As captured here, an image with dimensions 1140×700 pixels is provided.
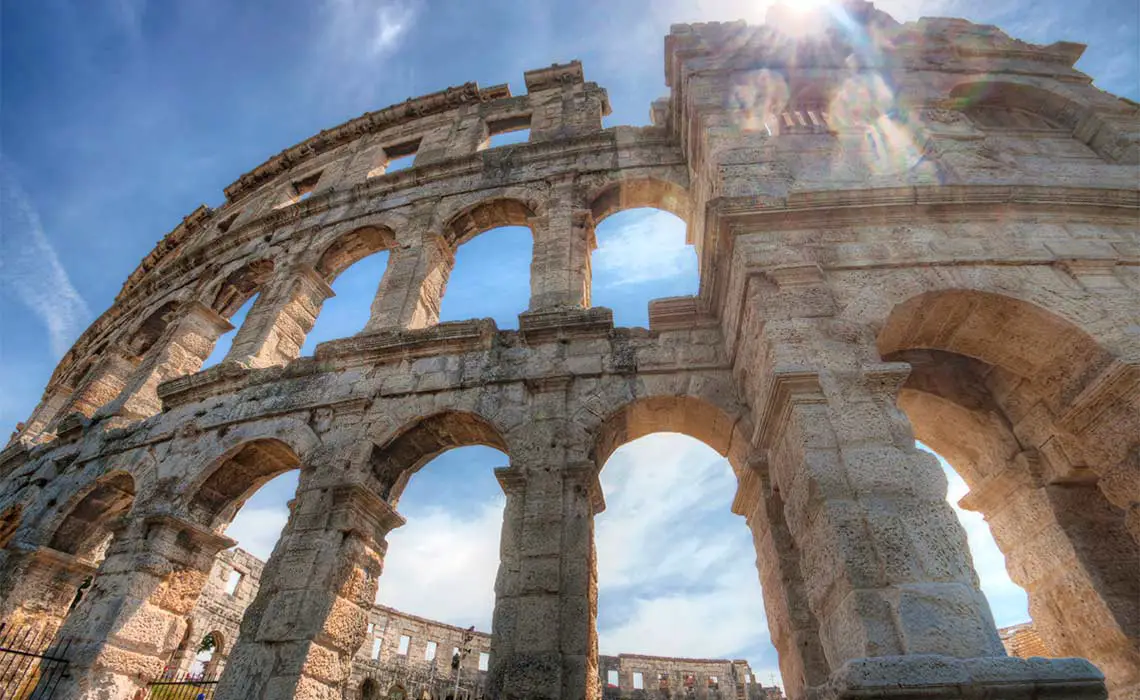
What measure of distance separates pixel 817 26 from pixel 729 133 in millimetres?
2885

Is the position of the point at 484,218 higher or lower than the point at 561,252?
higher

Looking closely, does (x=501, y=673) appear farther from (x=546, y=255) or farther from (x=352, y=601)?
(x=546, y=255)

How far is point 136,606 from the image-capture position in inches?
238

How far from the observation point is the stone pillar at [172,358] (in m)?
9.00

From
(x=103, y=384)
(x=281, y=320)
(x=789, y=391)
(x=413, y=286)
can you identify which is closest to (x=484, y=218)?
(x=413, y=286)

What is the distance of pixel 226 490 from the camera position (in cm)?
725

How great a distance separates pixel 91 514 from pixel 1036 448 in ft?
38.0

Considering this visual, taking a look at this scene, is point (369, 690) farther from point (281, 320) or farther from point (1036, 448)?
point (1036, 448)

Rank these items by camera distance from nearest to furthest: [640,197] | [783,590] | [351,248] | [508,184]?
1. [783,590]
2. [640,197]
3. [508,184]
4. [351,248]

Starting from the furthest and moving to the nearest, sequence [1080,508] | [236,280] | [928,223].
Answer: [236,280]
[1080,508]
[928,223]

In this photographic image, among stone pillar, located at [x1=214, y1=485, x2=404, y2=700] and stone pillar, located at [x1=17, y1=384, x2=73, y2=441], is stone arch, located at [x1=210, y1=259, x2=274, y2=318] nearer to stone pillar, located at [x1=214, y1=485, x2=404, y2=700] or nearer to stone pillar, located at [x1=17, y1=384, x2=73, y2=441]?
stone pillar, located at [x1=17, y1=384, x2=73, y2=441]

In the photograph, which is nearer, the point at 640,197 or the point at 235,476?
the point at 235,476

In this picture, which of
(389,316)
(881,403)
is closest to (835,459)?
(881,403)

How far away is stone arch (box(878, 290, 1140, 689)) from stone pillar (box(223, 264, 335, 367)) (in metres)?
8.01
